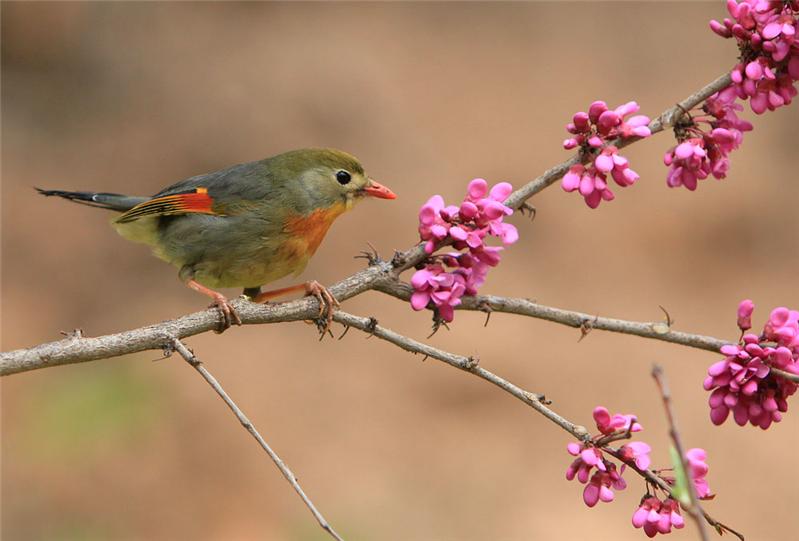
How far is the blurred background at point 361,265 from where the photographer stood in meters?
6.85

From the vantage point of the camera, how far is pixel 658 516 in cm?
252

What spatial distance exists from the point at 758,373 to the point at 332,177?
2.09m

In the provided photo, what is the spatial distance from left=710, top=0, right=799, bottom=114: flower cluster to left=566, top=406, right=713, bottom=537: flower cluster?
0.98 m

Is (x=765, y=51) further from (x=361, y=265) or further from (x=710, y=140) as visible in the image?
(x=361, y=265)

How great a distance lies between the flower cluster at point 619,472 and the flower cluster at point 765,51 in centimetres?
98

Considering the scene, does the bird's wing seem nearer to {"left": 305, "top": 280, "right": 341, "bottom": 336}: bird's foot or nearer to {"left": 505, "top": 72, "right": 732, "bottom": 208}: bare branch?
{"left": 305, "top": 280, "right": 341, "bottom": 336}: bird's foot

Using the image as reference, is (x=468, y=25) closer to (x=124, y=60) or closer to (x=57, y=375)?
(x=124, y=60)

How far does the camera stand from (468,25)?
952cm

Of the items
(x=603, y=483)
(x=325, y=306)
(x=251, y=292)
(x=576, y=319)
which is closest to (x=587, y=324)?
(x=576, y=319)

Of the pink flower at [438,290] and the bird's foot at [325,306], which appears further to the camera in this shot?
the bird's foot at [325,306]

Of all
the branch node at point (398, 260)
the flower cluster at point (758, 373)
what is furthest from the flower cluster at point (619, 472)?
the branch node at point (398, 260)

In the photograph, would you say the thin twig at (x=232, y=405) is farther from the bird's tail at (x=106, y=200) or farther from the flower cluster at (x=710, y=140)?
the bird's tail at (x=106, y=200)

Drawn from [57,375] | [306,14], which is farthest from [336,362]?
[306,14]

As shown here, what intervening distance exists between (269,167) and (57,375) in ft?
11.2
